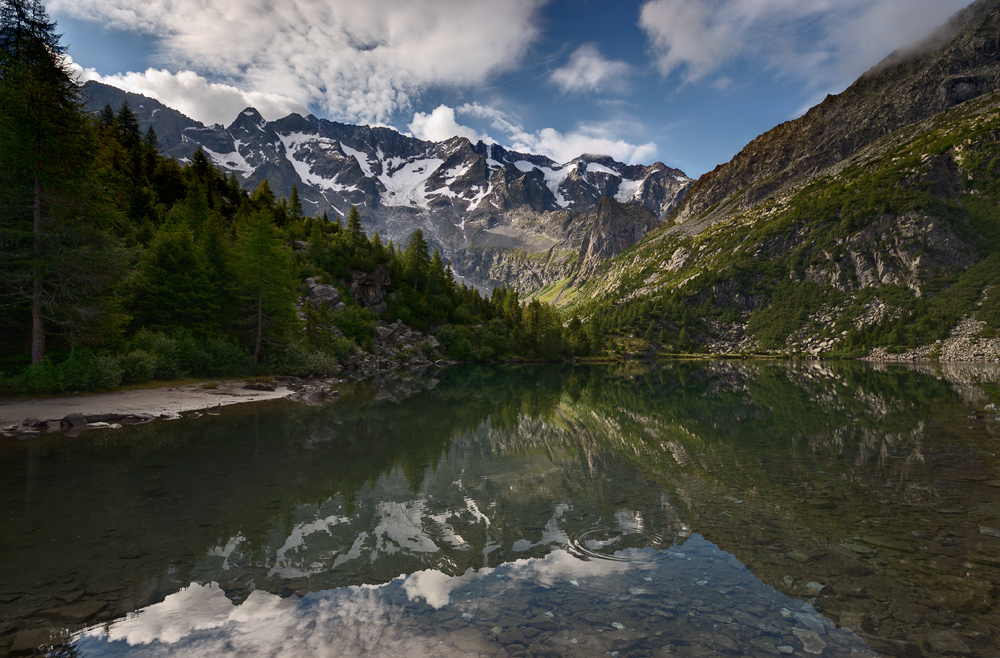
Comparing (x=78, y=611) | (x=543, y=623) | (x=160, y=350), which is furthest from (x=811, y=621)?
(x=160, y=350)

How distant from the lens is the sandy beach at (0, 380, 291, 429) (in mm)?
23734

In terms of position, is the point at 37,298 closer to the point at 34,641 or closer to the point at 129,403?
the point at 129,403

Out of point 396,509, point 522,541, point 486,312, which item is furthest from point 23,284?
point 486,312

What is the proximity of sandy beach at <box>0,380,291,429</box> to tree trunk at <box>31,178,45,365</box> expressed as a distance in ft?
10.4

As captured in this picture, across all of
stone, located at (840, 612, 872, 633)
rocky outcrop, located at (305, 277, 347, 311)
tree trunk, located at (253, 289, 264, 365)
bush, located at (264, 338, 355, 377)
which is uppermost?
rocky outcrop, located at (305, 277, 347, 311)

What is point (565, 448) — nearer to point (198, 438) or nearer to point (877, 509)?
point (877, 509)

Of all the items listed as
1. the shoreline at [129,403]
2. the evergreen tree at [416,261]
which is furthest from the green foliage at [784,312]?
the shoreline at [129,403]

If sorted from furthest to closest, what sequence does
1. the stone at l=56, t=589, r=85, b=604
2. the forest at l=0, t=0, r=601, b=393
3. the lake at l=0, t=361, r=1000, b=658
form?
the forest at l=0, t=0, r=601, b=393 → the stone at l=56, t=589, r=85, b=604 → the lake at l=0, t=361, r=1000, b=658

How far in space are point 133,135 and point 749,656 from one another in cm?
9945

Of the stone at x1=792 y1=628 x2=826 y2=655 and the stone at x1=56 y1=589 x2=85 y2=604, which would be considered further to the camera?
the stone at x1=56 y1=589 x2=85 y2=604

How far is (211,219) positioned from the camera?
50938mm

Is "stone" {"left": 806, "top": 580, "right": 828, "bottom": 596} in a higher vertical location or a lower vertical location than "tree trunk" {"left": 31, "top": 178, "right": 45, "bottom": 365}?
lower

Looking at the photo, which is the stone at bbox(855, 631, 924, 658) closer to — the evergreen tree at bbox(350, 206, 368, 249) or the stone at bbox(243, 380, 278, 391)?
the stone at bbox(243, 380, 278, 391)

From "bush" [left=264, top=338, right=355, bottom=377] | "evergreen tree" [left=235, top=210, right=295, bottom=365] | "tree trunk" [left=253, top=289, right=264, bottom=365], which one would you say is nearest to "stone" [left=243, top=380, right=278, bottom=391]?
"tree trunk" [left=253, top=289, right=264, bottom=365]
